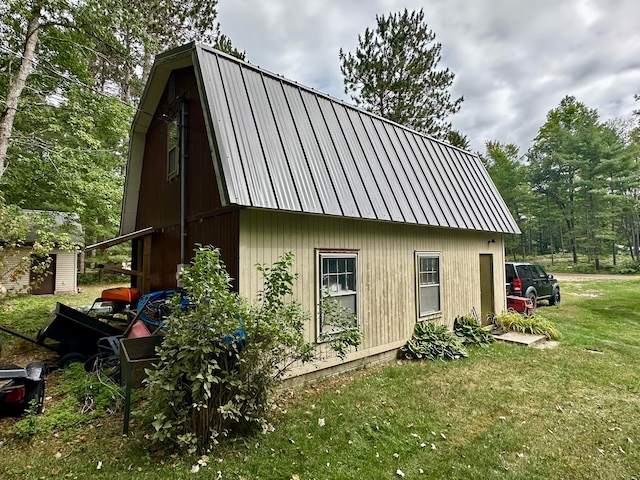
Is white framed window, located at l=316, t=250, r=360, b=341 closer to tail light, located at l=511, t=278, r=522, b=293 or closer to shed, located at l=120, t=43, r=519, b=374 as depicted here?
shed, located at l=120, t=43, r=519, b=374

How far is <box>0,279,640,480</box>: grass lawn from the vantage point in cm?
303

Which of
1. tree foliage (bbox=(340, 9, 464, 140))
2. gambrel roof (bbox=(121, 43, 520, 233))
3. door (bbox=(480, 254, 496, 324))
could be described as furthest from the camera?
tree foliage (bbox=(340, 9, 464, 140))

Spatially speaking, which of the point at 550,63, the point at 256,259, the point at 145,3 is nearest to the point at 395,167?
the point at 256,259

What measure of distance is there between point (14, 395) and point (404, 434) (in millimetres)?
4474

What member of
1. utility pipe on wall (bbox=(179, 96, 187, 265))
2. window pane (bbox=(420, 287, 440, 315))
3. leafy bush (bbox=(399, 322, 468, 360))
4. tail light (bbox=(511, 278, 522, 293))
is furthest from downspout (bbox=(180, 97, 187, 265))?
tail light (bbox=(511, 278, 522, 293))

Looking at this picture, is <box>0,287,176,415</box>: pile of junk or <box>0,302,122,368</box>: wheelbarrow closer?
<box>0,287,176,415</box>: pile of junk

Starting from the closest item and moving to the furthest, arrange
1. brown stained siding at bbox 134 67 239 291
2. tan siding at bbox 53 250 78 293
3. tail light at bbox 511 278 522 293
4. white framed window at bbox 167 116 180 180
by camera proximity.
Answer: brown stained siding at bbox 134 67 239 291 → white framed window at bbox 167 116 180 180 → tail light at bbox 511 278 522 293 → tan siding at bbox 53 250 78 293

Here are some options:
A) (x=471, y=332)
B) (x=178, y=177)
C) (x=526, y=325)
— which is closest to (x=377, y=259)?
(x=471, y=332)

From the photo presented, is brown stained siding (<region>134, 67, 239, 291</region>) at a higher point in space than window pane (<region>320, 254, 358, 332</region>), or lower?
higher

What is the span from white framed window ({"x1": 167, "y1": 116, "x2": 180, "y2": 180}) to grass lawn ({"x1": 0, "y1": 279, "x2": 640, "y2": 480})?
3959 millimetres

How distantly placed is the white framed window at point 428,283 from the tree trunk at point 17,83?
1186 centimetres

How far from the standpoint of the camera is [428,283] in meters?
7.25

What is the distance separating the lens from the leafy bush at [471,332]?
7.39 m

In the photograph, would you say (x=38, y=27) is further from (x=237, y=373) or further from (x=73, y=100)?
(x=237, y=373)
